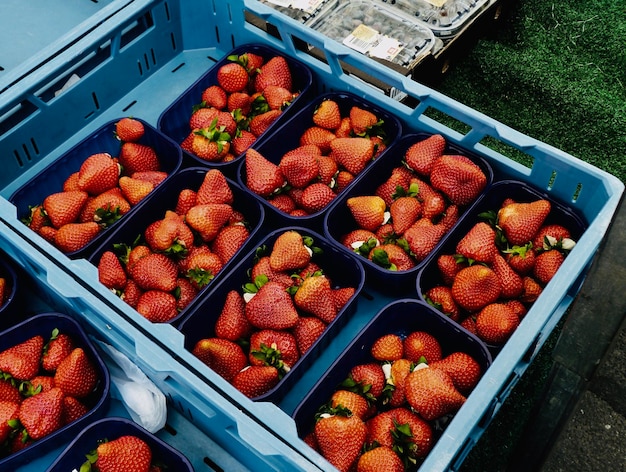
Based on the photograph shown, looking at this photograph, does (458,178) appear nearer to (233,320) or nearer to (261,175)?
(261,175)

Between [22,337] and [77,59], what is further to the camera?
[77,59]

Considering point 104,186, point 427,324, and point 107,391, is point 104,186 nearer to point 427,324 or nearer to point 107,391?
point 107,391

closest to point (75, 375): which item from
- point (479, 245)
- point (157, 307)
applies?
point (157, 307)

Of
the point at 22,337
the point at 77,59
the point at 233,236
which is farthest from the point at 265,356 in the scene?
the point at 77,59

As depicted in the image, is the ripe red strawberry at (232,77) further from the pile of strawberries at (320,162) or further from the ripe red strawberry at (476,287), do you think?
the ripe red strawberry at (476,287)

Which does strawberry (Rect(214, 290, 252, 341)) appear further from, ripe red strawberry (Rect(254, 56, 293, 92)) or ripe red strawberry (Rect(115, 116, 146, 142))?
ripe red strawberry (Rect(254, 56, 293, 92))

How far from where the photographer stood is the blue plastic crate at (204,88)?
6.93 ft

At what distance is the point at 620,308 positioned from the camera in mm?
2240

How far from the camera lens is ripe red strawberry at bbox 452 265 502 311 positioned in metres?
1.65

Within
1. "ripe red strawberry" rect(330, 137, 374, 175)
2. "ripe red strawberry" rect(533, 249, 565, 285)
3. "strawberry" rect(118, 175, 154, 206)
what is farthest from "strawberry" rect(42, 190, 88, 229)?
"ripe red strawberry" rect(533, 249, 565, 285)

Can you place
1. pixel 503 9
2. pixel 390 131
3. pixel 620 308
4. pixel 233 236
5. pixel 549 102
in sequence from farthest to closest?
pixel 503 9 < pixel 549 102 < pixel 620 308 < pixel 390 131 < pixel 233 236

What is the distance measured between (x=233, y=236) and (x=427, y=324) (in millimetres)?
567

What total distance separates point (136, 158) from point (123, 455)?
3.04ft

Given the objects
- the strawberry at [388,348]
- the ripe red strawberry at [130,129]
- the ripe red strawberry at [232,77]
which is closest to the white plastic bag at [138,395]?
the strawberry at [388,348]
